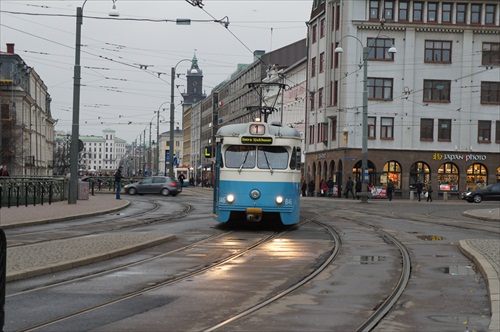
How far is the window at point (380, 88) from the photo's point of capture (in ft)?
204

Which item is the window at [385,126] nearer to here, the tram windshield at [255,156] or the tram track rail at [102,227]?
the tram track rail at [102,227]

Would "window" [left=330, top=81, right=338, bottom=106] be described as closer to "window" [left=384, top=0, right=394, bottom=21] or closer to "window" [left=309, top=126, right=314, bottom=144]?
"window" [left=384, top=0, right=394, bottom=21]

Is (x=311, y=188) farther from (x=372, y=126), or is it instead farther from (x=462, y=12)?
(x=462, y=12)

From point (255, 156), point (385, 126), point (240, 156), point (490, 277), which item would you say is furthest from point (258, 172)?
point (385, 126)

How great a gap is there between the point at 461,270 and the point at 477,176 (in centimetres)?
5125

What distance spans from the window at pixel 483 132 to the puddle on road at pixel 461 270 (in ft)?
166

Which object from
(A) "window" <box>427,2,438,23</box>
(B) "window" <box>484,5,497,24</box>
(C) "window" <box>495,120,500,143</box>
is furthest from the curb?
(B) "window" <box>484,5,497,24</box>

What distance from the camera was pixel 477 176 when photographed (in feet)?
206

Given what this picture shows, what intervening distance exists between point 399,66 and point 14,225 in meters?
45.4

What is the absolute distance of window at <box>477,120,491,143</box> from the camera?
62.5 m

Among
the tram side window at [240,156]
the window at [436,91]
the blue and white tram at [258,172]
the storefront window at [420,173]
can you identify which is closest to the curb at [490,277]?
the blue and white tram at [258,172]

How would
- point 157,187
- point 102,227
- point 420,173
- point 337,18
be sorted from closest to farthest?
point 102,227 → point 157,187 → point 420,173 → point 337,18

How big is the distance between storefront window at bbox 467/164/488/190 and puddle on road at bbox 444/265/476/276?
50.2 meters

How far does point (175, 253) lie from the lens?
15.6 meters
